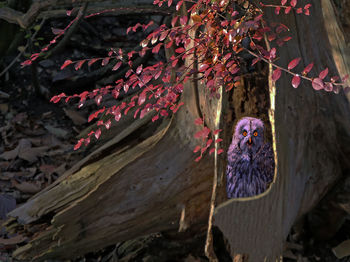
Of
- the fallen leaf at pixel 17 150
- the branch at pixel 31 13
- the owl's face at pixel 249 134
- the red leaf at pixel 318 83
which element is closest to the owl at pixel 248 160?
the owl's face at pixel 249 134

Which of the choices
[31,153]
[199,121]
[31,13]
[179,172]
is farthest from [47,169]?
[199,121]

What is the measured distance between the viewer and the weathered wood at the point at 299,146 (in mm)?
2410

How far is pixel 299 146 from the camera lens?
275 cm

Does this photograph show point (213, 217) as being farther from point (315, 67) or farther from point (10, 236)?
point (10, 236)

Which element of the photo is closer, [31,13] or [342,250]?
[31,13]

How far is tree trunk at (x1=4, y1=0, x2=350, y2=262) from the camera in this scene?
273 centimetres

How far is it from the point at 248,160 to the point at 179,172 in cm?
54

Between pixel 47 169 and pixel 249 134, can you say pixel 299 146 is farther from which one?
pixel 47 169

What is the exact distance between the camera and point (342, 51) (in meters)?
2.91

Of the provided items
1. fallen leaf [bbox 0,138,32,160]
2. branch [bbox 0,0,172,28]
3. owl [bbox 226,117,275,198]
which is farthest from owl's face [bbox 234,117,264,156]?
fallen leaf [bbox 0,138,32,160]

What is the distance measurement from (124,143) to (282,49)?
56.7 inches

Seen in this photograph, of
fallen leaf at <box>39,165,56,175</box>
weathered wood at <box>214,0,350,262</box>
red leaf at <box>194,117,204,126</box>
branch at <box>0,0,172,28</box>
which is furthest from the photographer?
fallen leaf at <box>39,165,56,175</box>

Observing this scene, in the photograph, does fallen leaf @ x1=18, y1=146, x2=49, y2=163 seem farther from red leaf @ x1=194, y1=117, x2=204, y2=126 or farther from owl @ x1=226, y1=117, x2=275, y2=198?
owl @ x1=226, y1=117, x2=275, y2=198

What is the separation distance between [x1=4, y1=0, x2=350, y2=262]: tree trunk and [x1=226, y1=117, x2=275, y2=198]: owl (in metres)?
0.11
